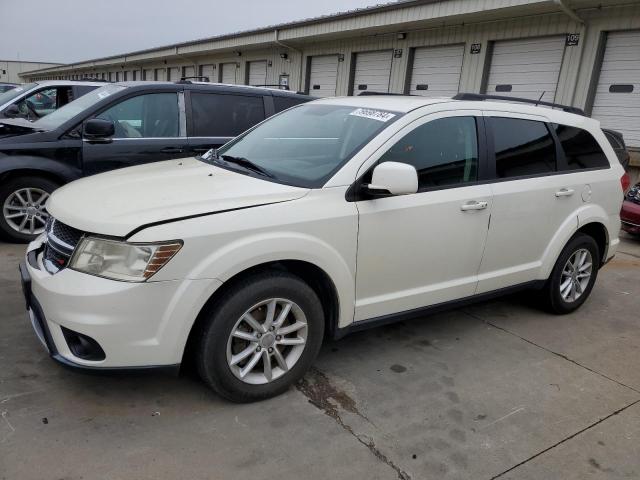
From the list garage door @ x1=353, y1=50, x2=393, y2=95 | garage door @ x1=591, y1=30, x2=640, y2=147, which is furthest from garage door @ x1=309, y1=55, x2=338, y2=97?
garage door @ x1=591, y1=30, x2=640, y2=147

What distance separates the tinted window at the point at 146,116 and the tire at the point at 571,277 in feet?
13.1

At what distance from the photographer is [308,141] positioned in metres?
3.50

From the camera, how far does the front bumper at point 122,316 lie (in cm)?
242

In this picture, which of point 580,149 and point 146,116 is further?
point 146,116

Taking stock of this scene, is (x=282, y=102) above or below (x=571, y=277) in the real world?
above

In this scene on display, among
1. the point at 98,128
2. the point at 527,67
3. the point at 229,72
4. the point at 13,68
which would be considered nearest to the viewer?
the point at 98,128

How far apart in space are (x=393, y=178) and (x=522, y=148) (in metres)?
1.55

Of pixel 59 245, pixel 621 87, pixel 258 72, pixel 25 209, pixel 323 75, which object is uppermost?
pixel 258 72

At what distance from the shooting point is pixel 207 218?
2.57 metres

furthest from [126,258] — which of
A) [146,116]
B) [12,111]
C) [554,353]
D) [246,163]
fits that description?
[12,111]

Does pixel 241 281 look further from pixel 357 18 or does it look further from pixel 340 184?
pixel 357 18

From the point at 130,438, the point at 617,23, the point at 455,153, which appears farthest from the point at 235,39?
the point at 130,438

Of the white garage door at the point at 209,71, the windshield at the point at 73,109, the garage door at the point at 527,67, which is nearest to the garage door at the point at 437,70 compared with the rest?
the garage door at the point at 527,67

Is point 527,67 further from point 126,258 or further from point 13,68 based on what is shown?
point 13,68
